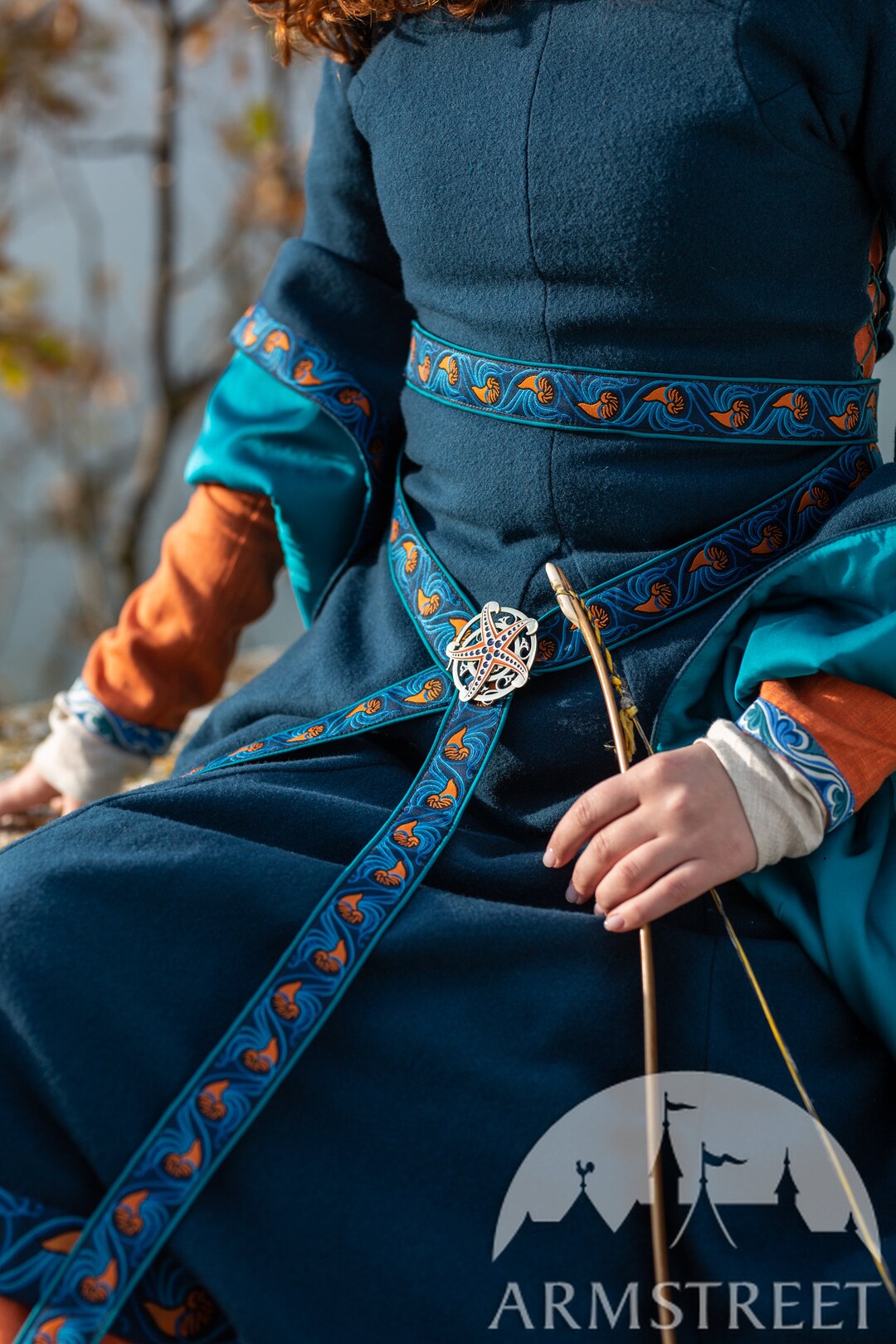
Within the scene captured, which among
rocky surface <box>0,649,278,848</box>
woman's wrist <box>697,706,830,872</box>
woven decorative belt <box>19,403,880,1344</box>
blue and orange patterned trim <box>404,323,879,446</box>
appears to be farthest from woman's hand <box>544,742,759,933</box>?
rocky surface <box>0,649,278,848</box>

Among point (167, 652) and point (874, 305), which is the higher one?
point (874, 305)

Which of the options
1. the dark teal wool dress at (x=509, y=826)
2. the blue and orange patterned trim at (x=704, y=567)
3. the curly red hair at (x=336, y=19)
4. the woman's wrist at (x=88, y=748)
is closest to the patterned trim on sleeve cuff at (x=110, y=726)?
the woman's wrist at (x=88, y=748)

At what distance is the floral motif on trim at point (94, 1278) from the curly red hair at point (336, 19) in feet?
3.07

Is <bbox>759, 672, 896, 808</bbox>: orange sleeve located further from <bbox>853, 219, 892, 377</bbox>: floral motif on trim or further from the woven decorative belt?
<bbox>853, 219, 892, 377</bbox>: floral motif on trim

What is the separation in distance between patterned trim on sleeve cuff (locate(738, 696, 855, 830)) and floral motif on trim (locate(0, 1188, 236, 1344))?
0.52 meters

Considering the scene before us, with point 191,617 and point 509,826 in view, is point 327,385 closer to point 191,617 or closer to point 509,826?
point 191,617

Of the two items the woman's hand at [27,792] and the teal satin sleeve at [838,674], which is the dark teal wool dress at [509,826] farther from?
the woman's hand at [27,792]

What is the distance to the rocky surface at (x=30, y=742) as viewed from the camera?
5.18 feet

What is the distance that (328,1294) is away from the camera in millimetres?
828

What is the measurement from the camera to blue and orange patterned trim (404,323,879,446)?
42.3 inches

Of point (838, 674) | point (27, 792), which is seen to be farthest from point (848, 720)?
point (27, 792)

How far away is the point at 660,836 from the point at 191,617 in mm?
628

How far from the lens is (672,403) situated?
3.53 feet

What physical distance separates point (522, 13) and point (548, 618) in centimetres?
49
